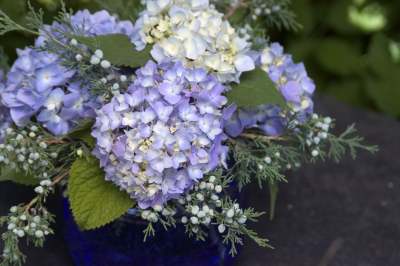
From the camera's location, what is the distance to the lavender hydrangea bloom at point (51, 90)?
89 cm

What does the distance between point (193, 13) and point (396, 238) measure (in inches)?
16.7

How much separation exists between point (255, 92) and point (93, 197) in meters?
0.20

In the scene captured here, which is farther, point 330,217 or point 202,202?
point 330,217

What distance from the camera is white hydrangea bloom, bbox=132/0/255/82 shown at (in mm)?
854

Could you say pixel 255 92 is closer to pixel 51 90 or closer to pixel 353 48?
pixel 51 90

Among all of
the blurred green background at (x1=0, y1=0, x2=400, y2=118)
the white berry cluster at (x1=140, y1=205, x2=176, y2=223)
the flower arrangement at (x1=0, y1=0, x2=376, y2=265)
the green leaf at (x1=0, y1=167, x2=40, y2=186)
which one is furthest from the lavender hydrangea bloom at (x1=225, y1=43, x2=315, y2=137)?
the blurred green background at (x1=0, y1=0, x2=400, y2=118)

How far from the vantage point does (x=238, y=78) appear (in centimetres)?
90

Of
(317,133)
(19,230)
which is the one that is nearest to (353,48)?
(317,133)

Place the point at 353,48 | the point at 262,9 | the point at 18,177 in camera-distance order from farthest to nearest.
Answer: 1. the point at 353,48
2. the point at 262,9
3. the point at 18,177

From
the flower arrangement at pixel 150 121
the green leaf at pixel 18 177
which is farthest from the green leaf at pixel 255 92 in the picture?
the green leaf at pixel 18 177

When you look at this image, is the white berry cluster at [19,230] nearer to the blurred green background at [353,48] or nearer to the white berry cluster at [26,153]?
the white berry cluster at [26,153]

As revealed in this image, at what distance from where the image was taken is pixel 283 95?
0.95m

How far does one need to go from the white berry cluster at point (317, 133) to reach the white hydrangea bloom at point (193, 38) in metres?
0.11

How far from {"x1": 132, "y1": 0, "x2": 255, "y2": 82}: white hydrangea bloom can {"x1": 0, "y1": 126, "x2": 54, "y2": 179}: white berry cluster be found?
144 mm
